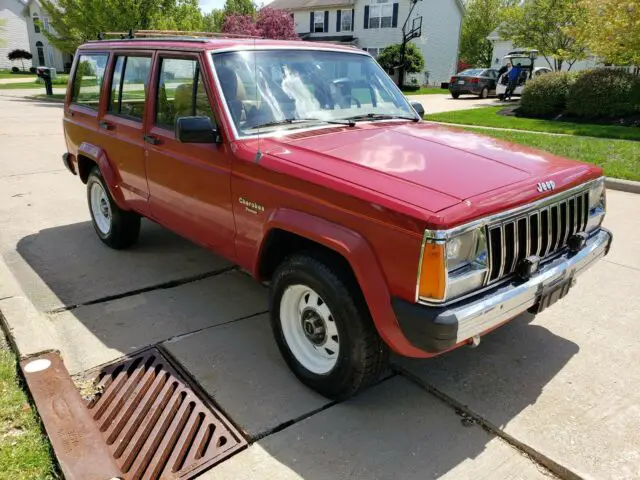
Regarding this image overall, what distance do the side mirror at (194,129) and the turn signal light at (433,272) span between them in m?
1.66

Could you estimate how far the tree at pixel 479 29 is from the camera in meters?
49.8

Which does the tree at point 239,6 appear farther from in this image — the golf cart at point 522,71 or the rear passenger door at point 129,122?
the rear passenger door at point 129,122

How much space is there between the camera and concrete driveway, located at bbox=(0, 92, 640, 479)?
2.72 m

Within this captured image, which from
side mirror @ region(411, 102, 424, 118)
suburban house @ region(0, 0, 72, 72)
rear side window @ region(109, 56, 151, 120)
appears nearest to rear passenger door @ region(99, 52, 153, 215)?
rear side window @ region(109, 56, 151, 120)

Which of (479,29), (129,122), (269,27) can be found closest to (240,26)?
(269,27)

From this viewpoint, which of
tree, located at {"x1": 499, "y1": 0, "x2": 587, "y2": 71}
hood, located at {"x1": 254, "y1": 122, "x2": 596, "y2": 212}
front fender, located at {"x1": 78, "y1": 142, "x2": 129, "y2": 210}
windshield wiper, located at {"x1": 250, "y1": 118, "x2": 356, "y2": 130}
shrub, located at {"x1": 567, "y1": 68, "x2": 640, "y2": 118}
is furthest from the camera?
tree, located at {"x1": 499, "y1": 0, "x2": 587, "y2": 71}

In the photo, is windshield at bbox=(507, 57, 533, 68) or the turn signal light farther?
windshield at bbox=(507, 57, 533, 68)

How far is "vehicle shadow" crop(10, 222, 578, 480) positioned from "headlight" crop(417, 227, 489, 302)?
33.5 inches

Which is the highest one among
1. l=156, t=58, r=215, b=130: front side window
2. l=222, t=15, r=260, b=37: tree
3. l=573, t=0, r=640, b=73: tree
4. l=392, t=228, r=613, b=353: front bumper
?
l=222, t=15, r=260, b=37: tree

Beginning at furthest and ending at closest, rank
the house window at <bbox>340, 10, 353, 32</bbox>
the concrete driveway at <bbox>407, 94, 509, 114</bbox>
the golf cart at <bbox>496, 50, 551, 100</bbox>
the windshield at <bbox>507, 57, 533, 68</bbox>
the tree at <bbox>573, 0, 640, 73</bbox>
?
the house window at <bbox>340, 10, 353, 32</bbox>, the windshield at <bbox>507, 57, 533, 68</bbox>, the golf cart at <bbox>496, 50, 551, 100</bbox>, the concrete driveway at <bbox>407, 94, 509, 114</bbox>, the tree at <bbox>573, 0, 640, 73</bbox>

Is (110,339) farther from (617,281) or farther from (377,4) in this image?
(377,4)

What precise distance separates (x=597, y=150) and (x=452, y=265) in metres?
9.24

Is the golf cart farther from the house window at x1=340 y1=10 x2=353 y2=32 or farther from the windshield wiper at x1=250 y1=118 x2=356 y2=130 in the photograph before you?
the windshield wiper at x1=250 y1=118 x2=356 y2=130

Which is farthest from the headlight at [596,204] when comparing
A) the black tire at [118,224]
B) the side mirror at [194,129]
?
the black tire at [118,224]
